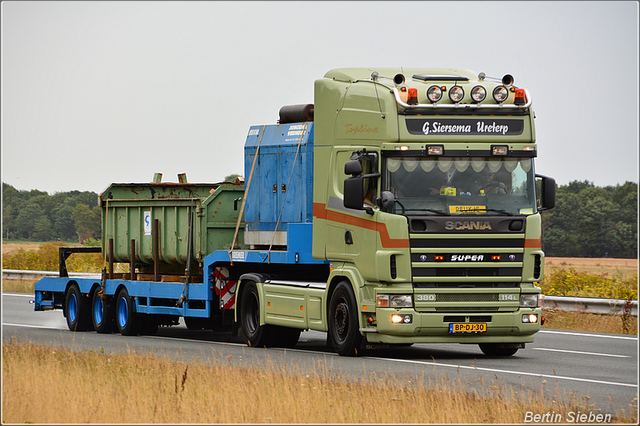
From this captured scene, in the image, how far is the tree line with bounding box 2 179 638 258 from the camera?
259 ft

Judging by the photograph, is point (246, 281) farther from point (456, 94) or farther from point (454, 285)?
point (456, 94)

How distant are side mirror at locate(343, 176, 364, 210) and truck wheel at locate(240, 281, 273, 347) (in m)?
3.66

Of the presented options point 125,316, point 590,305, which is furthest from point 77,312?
point 590,305

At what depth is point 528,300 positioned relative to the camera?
47.0 ft

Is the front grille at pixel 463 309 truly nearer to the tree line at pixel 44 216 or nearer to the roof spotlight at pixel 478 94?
the roof spotlight at pixel 478 94

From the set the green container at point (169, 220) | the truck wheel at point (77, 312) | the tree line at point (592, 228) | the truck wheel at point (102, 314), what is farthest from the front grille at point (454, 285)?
the tree line at point (592, 228)

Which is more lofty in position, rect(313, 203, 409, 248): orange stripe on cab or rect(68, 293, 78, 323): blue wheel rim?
rect(313, 203, 409, 248): orange stripe on cab

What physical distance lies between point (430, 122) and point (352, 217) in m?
1.81

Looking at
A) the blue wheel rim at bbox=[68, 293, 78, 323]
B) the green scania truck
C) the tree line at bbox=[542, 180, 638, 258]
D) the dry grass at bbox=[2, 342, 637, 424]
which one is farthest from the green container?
the tree line at bbox=[542, 180, 638, 258]

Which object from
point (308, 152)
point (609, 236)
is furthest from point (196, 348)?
point (609, 236)

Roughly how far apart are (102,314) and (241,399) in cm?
1219

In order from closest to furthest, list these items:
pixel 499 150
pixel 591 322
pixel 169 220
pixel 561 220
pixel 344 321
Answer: pixel 499 150 < pixel 344 321 < pixel 169 220 < pixel 591 322 < pixel 561 220

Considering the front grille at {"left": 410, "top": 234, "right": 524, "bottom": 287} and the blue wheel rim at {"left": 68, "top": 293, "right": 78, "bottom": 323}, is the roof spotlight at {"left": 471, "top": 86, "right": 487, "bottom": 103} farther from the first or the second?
the blue wheel rim at {"left": 68, "top": 293, "right": 78, "bottom": 323}

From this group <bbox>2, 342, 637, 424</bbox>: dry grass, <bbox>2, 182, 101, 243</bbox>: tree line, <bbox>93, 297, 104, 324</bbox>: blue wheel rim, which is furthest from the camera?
<bbox>2, 182, 101, 243</bbox>: tree line
